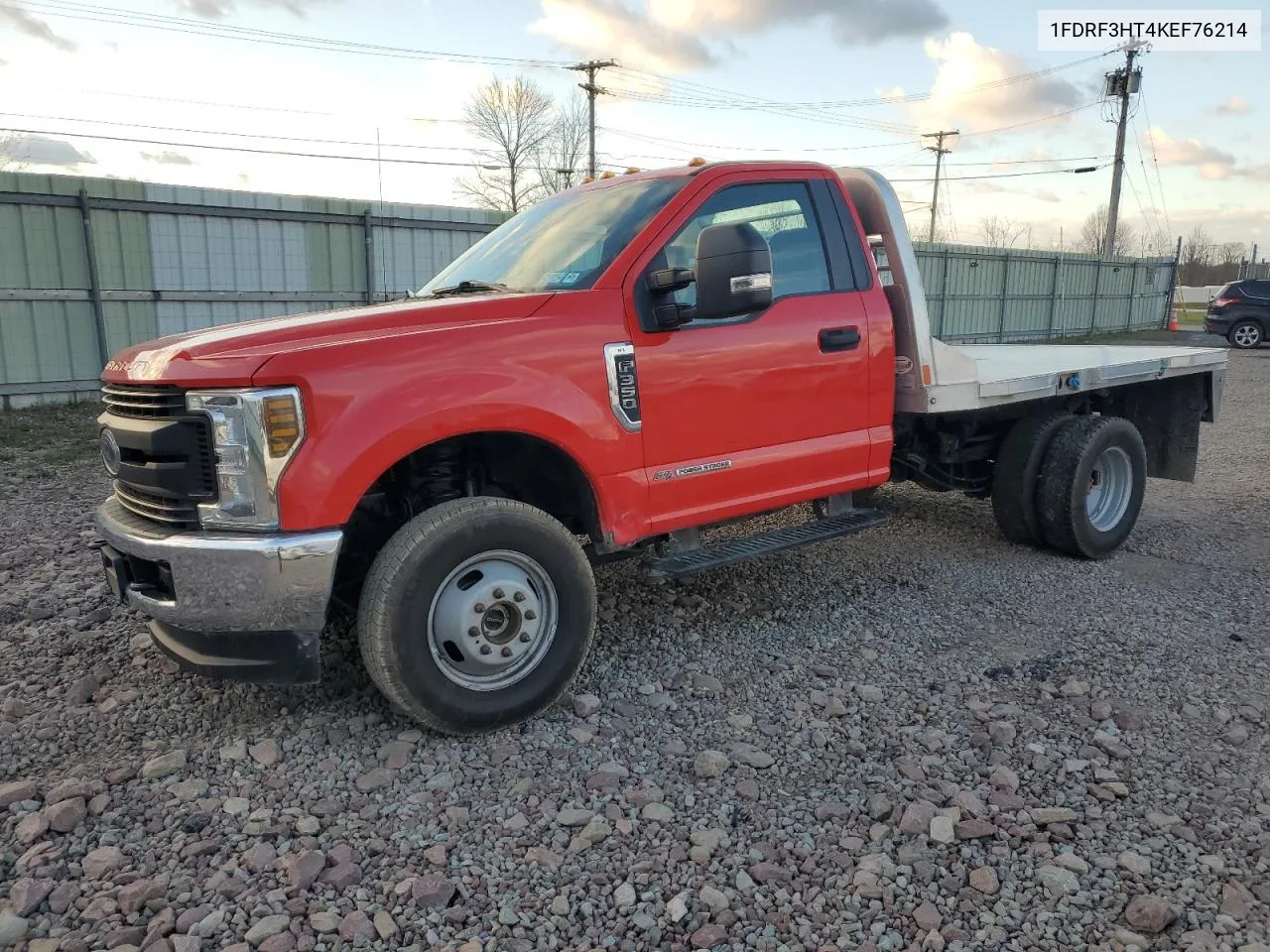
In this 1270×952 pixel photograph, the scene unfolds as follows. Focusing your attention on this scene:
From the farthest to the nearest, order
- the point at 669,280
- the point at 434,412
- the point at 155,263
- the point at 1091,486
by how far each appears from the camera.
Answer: the point at 155,263 < the point at 1091,486 < the point at 669,280 < the point at 434,412

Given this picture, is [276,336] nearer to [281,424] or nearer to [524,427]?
[281,424]

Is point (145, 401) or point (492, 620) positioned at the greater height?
point (145, 401)

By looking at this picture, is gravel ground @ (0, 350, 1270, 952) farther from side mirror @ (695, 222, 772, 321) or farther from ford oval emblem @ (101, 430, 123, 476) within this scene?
side mirror @ (695, 222, 772, 321)

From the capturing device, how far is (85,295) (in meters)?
11.1

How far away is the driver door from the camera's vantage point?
3.88 meters

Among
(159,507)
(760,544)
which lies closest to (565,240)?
(760,544)

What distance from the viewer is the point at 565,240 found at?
4.21 meters

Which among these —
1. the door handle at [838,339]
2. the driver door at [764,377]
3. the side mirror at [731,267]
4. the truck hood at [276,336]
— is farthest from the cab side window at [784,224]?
the truck hood at [276,336]

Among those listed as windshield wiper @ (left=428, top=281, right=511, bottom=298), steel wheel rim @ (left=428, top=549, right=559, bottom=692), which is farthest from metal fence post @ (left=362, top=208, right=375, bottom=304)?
steel wheel rim @ (left=428, top=549, right=559, bottom=692)

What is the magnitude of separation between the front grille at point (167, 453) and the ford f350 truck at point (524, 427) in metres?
0.01

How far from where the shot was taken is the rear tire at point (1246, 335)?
23.4 meters

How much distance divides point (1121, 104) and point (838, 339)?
37.3 meters

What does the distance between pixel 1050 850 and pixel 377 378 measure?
2574 millimetres

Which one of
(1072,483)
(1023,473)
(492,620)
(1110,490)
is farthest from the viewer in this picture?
(1110,490)
